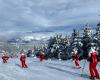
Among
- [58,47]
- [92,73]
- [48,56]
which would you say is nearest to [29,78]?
[92,73]

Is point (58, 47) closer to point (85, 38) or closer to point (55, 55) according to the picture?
point (55, 55)

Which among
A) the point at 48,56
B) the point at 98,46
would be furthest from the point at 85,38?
the point at 48,56

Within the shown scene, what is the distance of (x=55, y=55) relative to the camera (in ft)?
318

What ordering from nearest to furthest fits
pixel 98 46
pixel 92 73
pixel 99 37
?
pixel 92 73 → pixel 98 46 → pixel 99 37

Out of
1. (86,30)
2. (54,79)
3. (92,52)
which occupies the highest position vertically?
(86,30)

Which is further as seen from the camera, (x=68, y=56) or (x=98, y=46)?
(x=68, y=56)

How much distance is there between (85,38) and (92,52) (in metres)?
50.1

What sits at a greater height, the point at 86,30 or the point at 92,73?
the point at 86,30

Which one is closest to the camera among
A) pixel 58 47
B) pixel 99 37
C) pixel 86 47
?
pixel 99 37

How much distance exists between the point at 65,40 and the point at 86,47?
25.8 m

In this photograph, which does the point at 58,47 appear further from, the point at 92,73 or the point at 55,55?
the point at 92,73

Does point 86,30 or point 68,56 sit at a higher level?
point 86,30

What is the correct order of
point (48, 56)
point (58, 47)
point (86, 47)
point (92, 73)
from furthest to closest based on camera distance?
1. point (48, 56)
2. point (58, 47)
3. point (86, 47)
4. point (92, 73)

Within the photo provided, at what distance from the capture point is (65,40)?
314 feet
